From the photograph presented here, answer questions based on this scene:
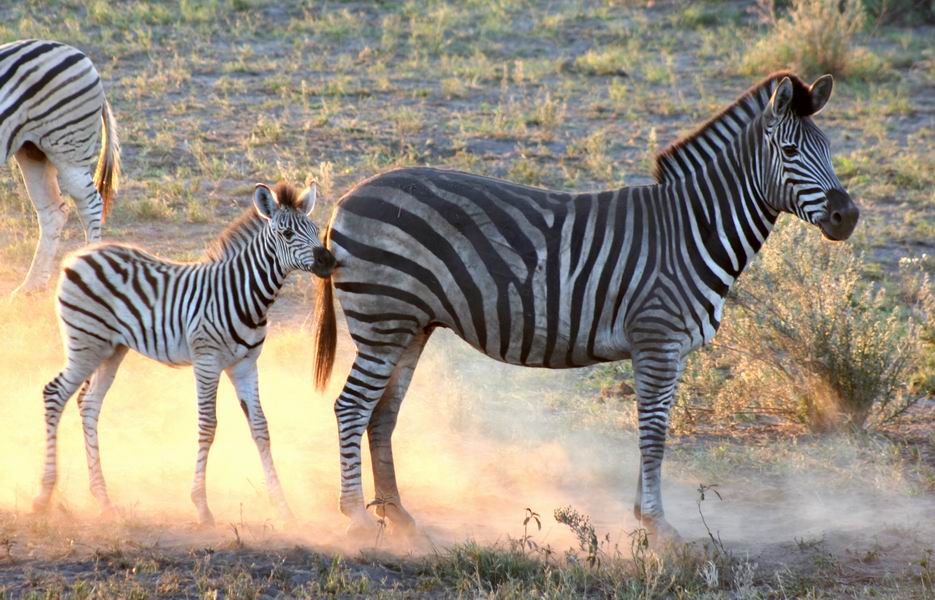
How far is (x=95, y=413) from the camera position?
6.14 m

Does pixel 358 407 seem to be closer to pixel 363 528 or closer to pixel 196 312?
pixel 363 528

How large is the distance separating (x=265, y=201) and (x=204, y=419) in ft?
3.75

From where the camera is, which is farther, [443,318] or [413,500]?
[413,500]

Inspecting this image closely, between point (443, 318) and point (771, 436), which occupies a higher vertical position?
point (443, 318)

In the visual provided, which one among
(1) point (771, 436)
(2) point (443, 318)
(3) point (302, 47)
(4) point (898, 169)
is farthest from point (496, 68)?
(2) point (443, 318)

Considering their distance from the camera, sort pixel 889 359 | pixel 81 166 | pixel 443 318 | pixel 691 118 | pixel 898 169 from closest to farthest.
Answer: pixel 443 318
pixel 889 359
pixel 81 166
pixel 898 169
pixel 691 118

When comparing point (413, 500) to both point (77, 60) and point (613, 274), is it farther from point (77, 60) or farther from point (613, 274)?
point (77, 60)

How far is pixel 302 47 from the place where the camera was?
17.0m

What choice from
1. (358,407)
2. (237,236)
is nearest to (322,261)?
(237,236)

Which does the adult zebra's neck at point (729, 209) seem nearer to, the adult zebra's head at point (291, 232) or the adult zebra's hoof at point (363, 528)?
the adult zebra's head at point (291, 232)

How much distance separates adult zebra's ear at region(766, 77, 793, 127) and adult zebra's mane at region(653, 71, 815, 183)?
0.46ft

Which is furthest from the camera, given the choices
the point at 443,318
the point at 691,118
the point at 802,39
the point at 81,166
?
the point at 802,39

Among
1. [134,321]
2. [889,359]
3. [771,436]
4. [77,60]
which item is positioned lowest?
[771,436]

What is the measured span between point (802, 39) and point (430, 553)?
42.4ft
